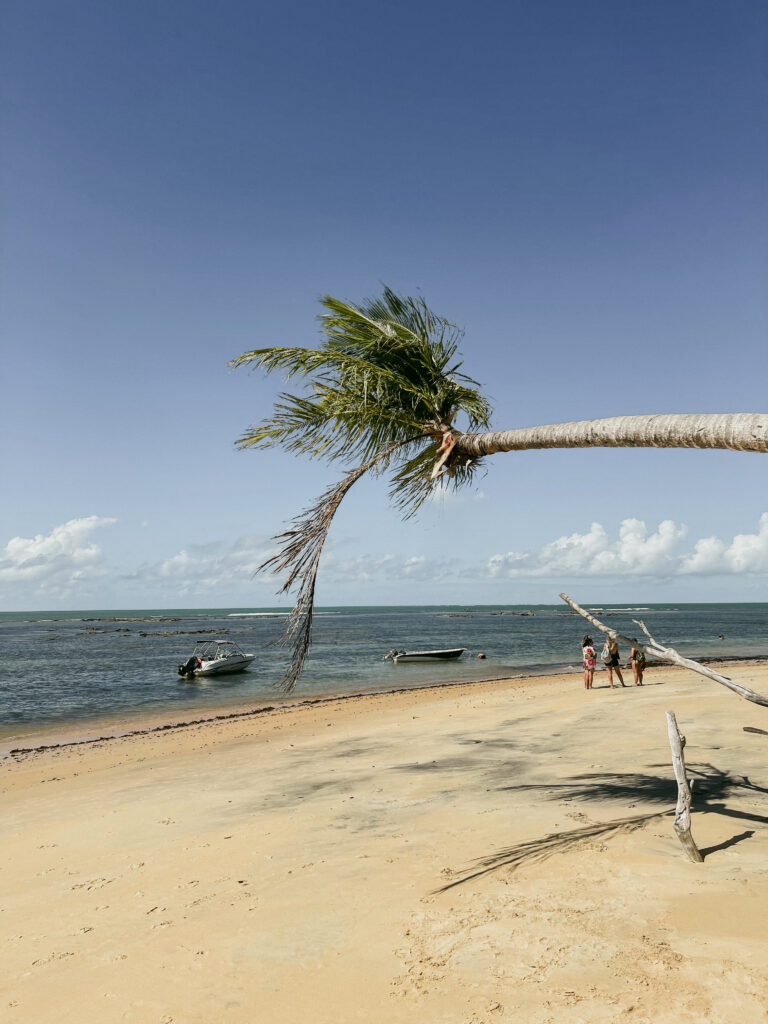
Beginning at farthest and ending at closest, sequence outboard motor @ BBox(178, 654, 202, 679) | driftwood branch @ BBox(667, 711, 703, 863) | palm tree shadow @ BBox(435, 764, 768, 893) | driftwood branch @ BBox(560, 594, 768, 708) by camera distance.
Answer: outboard motor @ BBox(178, 654, 202, 679)
palm tree shadow @ BBox(435, 764, 768, 893)
driftwood branch @ BBox(667, 711, 703, 863)
driftwood branch @ BBox(560, 594, 768, 708)

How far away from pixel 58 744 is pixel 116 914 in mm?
14649

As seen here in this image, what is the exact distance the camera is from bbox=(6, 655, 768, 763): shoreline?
63.0ft

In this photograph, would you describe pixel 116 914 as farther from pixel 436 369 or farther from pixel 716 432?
pixel 716 432

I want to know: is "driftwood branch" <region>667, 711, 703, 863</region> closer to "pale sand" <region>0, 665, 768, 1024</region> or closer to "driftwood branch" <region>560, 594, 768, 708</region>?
"pale sand" <region>0, 665, 768, 1024</region>

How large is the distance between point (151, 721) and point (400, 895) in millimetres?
19141

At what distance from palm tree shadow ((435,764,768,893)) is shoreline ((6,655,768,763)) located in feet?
48.5

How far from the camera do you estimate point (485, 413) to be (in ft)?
24.1

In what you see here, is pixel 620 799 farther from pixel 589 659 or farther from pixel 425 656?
pixel 425 656

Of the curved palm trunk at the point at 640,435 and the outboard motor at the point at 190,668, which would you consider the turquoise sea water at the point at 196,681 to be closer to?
the outboard motor at the point at 190,668

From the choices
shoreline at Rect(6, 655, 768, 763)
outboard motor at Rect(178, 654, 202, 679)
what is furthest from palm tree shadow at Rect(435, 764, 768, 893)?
outboard motor at Rect(178, 654, 202, 679)

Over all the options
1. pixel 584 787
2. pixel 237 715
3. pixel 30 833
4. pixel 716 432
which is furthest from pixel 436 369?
pixel 237 715

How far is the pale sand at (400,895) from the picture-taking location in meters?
4.36

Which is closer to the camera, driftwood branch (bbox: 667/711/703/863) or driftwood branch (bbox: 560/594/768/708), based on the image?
driftwood branch (bbox: 560/594/768/708)

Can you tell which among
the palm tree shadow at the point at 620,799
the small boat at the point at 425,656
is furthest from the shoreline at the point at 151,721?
the palm tree shadow at the point at 620,799
